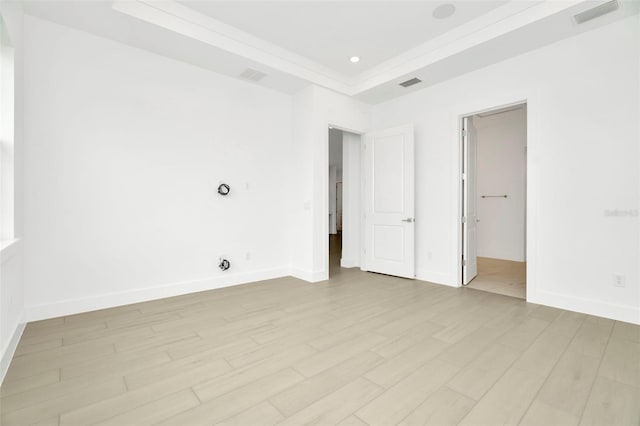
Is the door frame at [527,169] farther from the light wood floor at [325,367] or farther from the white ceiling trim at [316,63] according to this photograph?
the white ceiling trim at [316,63]

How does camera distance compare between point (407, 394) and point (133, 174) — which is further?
point (133, 174)

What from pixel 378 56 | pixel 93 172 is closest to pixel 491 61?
pixel 378 56

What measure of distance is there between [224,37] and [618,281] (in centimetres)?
485

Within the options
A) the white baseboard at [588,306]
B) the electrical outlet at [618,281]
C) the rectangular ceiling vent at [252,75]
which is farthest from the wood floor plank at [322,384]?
the rectangular ceiling vent at [252,75]

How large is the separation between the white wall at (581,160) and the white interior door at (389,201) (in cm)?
121

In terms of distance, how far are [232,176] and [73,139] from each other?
174cm

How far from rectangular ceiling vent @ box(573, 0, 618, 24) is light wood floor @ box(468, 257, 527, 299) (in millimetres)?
2976

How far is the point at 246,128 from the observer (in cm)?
430

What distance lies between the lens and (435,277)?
4332 millimetres

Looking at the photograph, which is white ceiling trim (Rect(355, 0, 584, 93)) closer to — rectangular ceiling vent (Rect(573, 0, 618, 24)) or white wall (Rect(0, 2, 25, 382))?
rectangular ceiling vent (Rect(573, 0, 618, 24))

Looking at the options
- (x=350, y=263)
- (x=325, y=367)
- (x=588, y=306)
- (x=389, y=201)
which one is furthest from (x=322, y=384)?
(x=350, y=263)

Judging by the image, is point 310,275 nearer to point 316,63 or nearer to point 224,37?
point 316,63

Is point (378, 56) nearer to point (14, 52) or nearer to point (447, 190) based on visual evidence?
point (447, 190)

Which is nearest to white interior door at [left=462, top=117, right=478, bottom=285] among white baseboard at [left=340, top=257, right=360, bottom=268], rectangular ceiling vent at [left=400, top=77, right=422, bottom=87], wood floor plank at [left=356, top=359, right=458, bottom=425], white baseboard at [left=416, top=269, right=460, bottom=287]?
white baseboard at [left=416, top=269, right=460, bottom=287]
